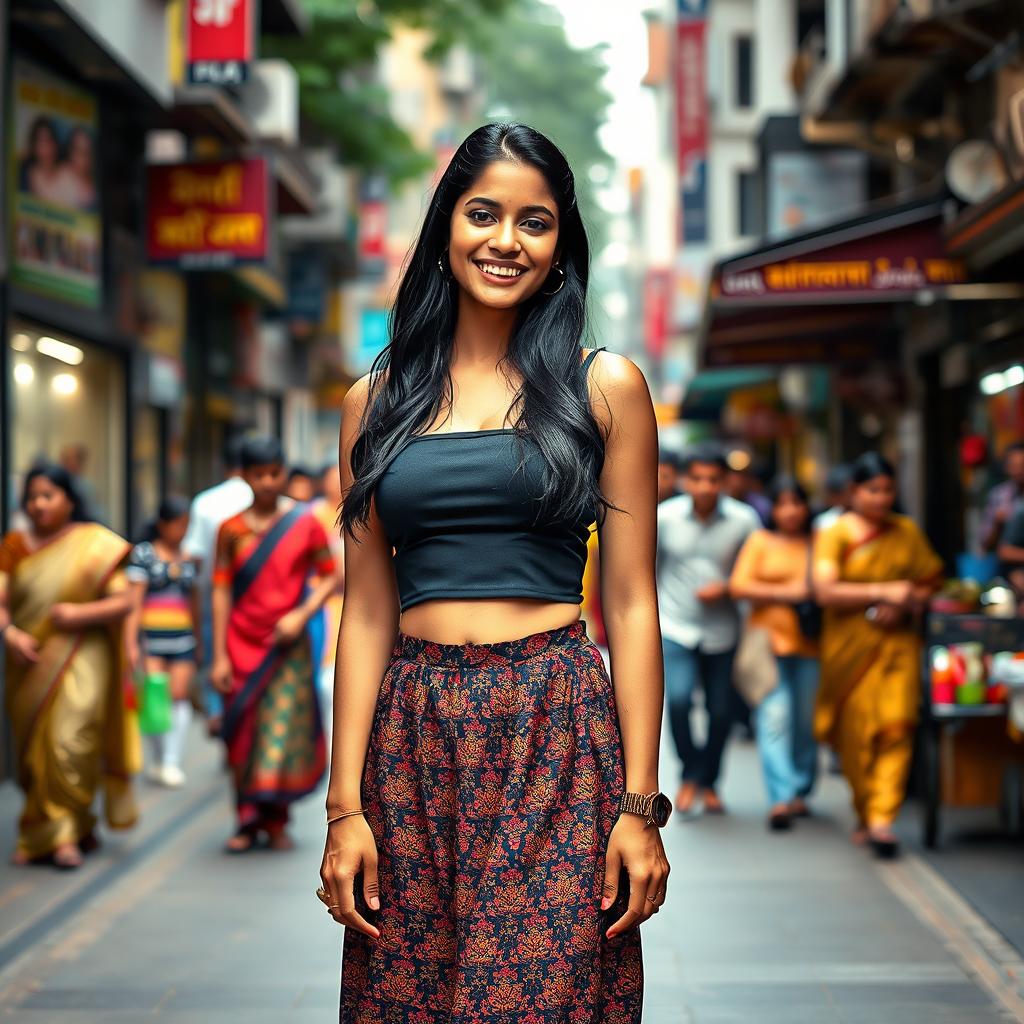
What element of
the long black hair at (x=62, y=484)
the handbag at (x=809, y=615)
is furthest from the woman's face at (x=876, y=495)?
the long black hair at (x=62, y=484)

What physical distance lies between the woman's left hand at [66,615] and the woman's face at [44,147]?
5354mm

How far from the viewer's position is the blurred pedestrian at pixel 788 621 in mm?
10008

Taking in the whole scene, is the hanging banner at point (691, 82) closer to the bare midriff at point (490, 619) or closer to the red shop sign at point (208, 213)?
the red shop sign at point (208, 213)

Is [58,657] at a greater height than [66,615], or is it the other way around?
[66,615]

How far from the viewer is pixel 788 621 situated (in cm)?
1027

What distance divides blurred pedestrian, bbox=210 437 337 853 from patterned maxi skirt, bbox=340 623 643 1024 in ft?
19.4

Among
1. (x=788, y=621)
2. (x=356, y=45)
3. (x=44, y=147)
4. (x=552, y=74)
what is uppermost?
(x=552, y=74)

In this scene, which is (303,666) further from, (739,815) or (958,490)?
(958,490)

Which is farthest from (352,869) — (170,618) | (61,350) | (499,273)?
(61,350)

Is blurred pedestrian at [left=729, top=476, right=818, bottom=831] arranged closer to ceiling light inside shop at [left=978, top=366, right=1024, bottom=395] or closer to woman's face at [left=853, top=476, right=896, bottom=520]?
woman's face at [left=853, top=476, right=896, bottom=520]

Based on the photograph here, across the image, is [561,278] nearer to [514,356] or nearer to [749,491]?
[514,356]

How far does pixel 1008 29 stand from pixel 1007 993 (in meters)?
9.17

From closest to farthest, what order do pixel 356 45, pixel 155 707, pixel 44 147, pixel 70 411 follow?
pixel 155 707, pixel 44 147, pixel 70 411, pixel 356 45

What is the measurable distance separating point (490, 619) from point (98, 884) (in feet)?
18.1
